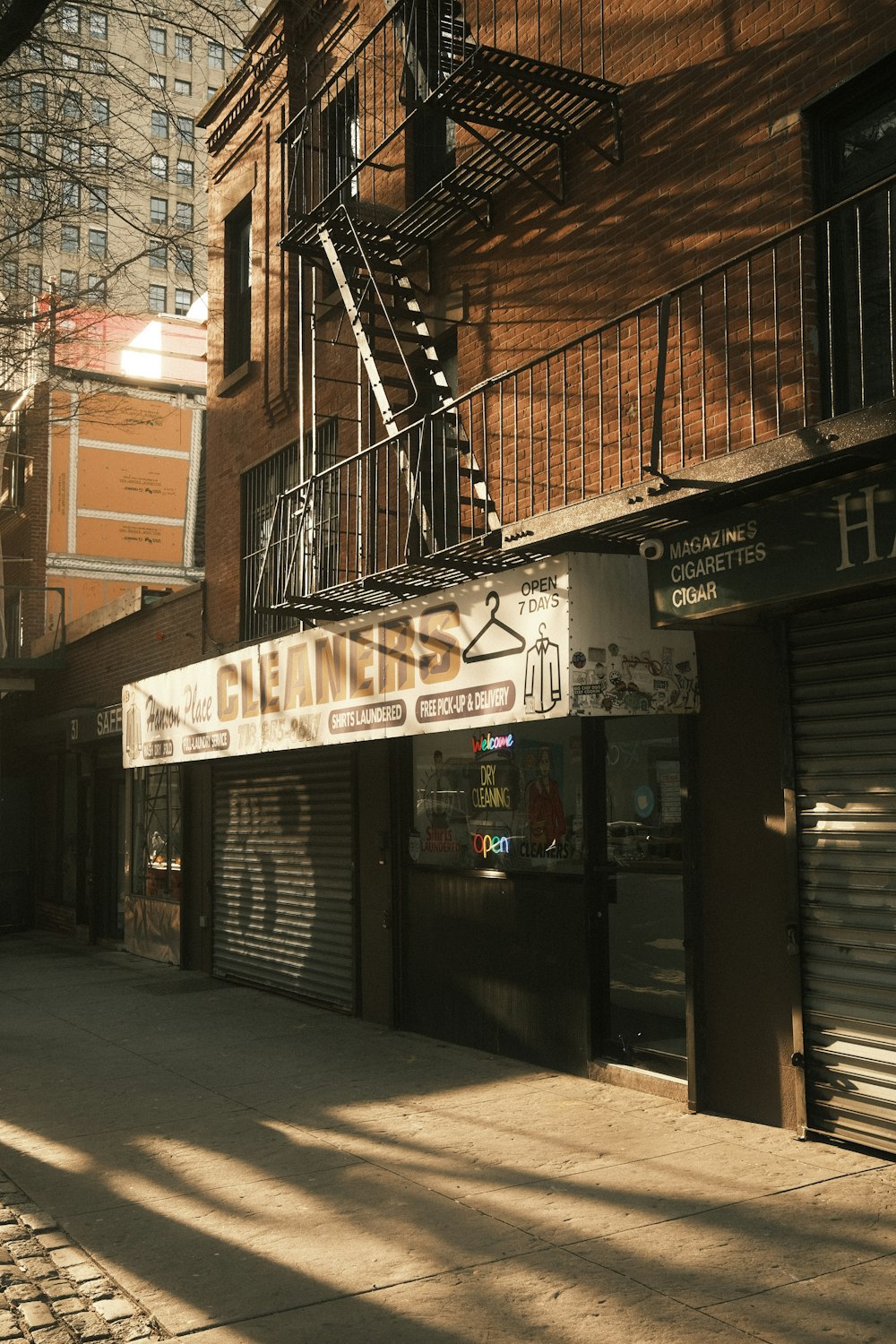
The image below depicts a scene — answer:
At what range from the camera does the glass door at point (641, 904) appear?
841cm

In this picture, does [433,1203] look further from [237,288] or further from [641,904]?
[237,288]

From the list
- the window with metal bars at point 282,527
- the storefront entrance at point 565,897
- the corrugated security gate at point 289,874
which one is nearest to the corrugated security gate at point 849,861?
the storefront entrance at point 565,897

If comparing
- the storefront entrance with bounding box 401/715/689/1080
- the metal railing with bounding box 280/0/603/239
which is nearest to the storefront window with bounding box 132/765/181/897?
the storefront entrance with bounding box 401/715/689/1080

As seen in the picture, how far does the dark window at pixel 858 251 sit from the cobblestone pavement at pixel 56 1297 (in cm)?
560

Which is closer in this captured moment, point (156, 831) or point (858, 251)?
point (858, 251)

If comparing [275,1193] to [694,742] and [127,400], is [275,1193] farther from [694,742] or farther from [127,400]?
[127,400]

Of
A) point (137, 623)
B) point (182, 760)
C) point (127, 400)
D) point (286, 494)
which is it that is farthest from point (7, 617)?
point (286, 494)

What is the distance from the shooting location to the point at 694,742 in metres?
7.86

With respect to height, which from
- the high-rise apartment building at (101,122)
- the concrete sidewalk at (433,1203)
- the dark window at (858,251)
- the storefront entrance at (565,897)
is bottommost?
the concrete sidewalk at (433,1203)

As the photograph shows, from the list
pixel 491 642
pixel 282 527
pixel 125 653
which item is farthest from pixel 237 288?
pixel 491 642

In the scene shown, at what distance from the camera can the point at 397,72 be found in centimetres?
1127

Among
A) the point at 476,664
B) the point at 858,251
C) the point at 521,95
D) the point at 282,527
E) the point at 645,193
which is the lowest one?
the point at 476,664

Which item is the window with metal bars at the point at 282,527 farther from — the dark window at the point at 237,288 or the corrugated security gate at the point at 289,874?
the dark window at the point at 237,288

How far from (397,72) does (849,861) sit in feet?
27.2
